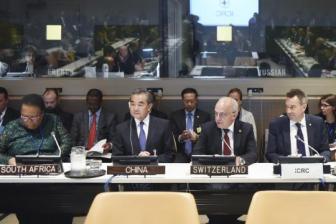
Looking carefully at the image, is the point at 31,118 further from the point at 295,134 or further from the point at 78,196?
the point at 295,134

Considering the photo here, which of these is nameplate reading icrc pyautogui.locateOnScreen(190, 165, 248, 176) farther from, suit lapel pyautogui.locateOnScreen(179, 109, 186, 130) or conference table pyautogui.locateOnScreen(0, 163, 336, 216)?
suit lapel pyautogui.locateOnScreen(179, 109, 186, 130)

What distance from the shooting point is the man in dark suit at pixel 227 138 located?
362 centimetres

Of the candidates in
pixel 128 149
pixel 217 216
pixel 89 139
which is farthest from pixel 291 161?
pixel 89 139

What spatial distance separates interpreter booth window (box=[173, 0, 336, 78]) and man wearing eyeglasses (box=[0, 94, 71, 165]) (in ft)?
10.3

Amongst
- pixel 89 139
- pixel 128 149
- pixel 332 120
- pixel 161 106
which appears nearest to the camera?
pixel 128 149

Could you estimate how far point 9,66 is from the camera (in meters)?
6.53

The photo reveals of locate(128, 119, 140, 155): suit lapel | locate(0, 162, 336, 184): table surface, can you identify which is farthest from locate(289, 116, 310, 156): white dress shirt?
locate(128, 119, 140, 155): suit lapel

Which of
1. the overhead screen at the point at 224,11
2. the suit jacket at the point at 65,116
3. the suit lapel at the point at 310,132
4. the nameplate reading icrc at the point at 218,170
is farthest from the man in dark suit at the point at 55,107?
the nameplate reading icrc at the point at 218,170

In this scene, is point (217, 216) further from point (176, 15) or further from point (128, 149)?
point (176, 15)

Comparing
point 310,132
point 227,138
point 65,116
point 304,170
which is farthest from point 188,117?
point 304,170

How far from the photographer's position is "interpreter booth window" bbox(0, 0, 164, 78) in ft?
21.5

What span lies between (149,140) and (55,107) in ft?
7.84

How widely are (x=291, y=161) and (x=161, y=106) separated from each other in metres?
3.48

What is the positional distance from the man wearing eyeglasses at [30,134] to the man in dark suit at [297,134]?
5.58ft
